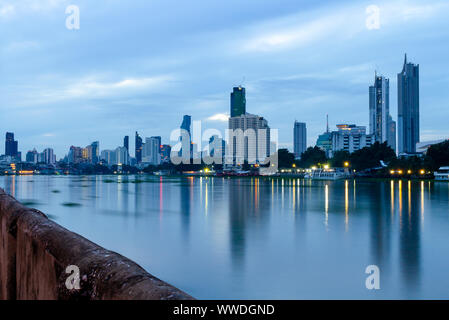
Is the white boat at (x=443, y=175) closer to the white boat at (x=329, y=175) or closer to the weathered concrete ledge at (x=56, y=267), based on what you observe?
the white boat at (x=329, y=175)

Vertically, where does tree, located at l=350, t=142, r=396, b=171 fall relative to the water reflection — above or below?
above

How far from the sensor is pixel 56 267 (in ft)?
10.7

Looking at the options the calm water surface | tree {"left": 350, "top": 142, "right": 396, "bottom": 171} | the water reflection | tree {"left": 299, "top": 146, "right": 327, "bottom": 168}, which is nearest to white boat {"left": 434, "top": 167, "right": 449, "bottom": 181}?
tree {"left": 350, "top": 142, "right": 396, "bottom": 171}

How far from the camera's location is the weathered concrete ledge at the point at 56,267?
7.80 ft

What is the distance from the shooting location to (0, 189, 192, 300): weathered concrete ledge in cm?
238

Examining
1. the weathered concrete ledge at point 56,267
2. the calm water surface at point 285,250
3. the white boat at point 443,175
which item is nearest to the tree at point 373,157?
the white boat at point 443,175

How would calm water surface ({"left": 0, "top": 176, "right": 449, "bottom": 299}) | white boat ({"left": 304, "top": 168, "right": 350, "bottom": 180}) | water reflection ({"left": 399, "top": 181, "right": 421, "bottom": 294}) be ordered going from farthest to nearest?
1. white boat ({"left": 304, "top": 168, "right": 350, "bottom": 180})
2. water reflection ({"left": 399, "top": 181, "right": 421, "bottom": 294})
3. calm water surface ({"left": 0, "top": 176, "right": 449, "bottom": 299})

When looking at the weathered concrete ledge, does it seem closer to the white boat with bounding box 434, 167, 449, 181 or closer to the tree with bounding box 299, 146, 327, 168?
the white boat with bounding box 434, 167, 449, 181

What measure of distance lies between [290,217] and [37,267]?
96.3ft

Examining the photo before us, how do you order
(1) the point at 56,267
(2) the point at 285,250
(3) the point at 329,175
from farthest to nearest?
(3) the point at 329,175, (2) the point at 285,250, (1) the point at 56,267

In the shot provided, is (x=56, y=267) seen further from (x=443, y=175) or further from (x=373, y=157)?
(x=373, y=157)

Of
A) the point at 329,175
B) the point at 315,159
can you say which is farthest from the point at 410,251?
the point at 315,159

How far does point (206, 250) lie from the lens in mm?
19359

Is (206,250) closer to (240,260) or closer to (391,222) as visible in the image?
(240,260)
